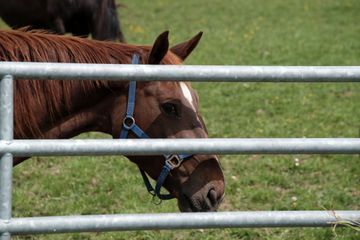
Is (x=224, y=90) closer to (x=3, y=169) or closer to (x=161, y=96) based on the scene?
A: (x=161, y=96)

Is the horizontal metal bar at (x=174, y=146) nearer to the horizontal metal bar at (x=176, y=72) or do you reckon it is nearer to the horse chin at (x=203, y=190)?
the horizontal metal bar at (x=176, y=72)

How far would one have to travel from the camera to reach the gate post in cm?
238

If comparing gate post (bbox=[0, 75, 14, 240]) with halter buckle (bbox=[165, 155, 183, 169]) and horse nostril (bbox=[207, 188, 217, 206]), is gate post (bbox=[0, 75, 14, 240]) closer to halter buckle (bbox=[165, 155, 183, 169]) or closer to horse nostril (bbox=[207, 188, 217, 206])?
halter buckle (bbox=[165, 155, 183, 169])

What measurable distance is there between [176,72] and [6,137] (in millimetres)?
700

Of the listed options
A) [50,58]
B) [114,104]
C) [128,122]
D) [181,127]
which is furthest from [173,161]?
→ [50,58]

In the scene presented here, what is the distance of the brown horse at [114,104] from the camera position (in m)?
3.17

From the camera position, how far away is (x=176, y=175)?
10.6 ft

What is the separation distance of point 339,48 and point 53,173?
6532 millimetres

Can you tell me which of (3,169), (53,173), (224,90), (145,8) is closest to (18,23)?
(224,90)

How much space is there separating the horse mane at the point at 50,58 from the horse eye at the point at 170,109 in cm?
22

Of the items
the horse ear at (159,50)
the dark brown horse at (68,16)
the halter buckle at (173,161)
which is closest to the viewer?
the horse ear at (159,50)

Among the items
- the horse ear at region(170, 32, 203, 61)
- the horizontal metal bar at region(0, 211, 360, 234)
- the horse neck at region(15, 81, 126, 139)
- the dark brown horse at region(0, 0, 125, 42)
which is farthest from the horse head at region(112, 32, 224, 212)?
the dark brown horse at region(0, 0, 125, 42)

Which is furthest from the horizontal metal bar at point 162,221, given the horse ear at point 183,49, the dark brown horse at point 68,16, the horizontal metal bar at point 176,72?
the dark brown horse at point 68,16

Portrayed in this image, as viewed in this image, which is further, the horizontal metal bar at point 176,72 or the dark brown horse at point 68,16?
the dark brown horse at point 68,16
